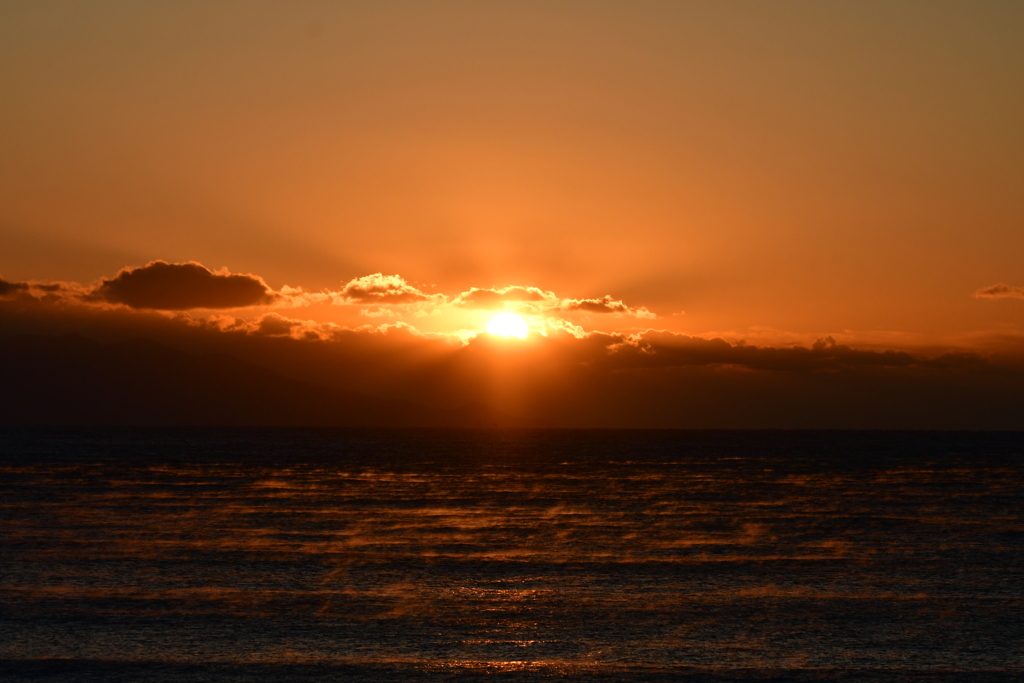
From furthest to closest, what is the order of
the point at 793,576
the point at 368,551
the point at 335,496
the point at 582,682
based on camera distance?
the point at 335,496 → the point at 368,551 → the point at 793,576 → the point at 582,682

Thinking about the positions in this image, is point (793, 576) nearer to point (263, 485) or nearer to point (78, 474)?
point (263, 485)

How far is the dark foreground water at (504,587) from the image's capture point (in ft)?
62.7

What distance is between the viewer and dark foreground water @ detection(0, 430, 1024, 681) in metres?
19.1

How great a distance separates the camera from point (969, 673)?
60.3 ft

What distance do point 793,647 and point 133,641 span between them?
15876 mm

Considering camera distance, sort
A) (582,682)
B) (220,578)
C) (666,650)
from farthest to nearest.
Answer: (220,578) → (666,650) → (582,682)

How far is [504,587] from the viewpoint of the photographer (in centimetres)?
2834

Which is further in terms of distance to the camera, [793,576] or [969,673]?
[793,576]

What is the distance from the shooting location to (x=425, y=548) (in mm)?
37062

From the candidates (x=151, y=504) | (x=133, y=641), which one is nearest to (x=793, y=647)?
(x=133, y=641)

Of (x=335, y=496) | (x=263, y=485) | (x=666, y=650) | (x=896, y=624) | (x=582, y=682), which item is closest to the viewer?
(x=582, y=682)

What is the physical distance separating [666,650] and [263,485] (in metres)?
61.9

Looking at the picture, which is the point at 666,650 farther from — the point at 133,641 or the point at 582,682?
the point at 133,641

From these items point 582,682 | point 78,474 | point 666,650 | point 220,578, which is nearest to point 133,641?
point 220,578
